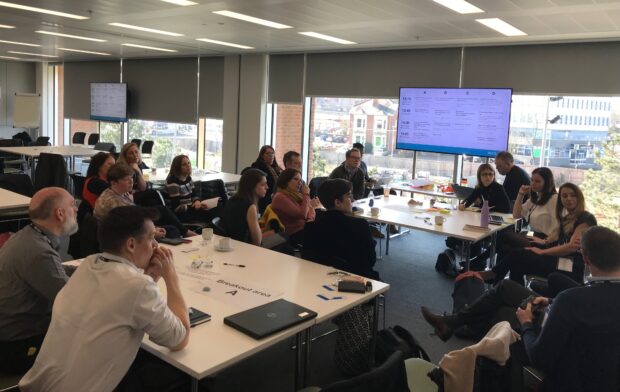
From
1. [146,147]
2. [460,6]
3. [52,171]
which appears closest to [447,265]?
[460,6]

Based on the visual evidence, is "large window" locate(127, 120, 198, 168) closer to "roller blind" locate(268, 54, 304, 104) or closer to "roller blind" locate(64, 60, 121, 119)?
"roller blind" locate(64, 60, 121, 119)

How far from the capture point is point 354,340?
10.5ft

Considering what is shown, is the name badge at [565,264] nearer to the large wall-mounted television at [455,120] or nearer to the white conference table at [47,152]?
the large wall-mounted television at [455,120]

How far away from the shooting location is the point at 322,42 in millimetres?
7922

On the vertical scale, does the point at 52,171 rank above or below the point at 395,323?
above

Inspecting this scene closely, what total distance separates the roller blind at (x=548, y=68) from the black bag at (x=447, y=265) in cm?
288

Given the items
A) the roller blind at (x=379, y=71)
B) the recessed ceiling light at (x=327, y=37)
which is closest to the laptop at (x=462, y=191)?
A: the roller blind at (x=379, y=71)

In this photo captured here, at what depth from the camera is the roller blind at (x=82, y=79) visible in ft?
42.3

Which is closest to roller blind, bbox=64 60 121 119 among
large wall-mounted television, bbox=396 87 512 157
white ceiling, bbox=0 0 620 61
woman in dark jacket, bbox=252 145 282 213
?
white ceiling, bbox=0 0 620 61

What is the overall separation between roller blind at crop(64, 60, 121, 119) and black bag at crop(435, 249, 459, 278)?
9.96m

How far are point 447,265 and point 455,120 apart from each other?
2.61 m

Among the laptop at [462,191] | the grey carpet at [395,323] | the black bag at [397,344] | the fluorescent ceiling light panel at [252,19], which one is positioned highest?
the fluorescent ceiling light panel at [252,19]

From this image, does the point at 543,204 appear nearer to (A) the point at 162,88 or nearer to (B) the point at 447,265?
(B) the point at 447,265

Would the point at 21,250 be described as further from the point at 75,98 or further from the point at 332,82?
the point at 75,98
